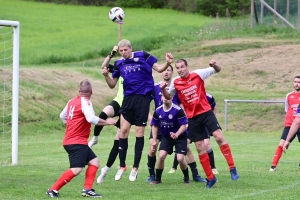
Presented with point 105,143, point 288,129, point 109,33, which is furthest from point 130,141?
point 109,33

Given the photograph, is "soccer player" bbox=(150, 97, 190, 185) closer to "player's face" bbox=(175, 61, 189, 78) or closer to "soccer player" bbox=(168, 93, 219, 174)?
"player's face" bbox=(175, 61, 189, 78)

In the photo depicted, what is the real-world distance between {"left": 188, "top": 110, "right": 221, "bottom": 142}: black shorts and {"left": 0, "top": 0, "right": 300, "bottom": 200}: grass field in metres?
0.87

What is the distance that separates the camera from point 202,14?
72.9 metres

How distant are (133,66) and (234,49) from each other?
2941 cm

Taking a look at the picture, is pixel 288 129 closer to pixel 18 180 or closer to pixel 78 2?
pixel 18 180

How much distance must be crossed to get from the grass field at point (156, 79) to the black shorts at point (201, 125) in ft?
2.87

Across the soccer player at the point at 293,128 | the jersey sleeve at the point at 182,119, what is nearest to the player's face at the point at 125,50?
the jersey sleeve at the point at 182,119

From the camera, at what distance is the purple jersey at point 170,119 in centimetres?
1270

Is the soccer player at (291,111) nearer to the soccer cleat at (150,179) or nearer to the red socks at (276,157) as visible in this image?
the red socks at (276,157)

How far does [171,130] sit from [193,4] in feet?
204

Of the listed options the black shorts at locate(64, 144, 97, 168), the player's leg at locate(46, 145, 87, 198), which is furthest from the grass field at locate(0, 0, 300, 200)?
the black shorts at locate(64, 144, 97, 168)

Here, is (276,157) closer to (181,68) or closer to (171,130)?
(171,130)

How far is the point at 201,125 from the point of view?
1268 centimetres

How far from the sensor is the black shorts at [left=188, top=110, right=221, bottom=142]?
12586 mm
